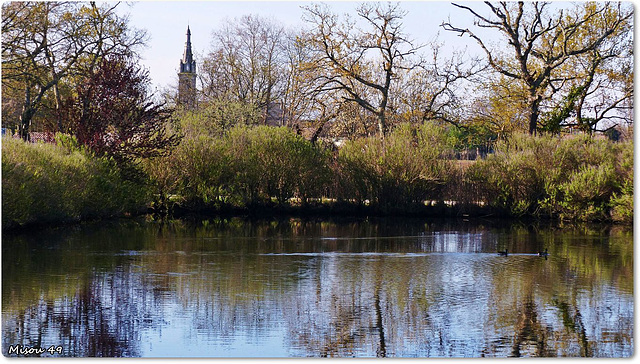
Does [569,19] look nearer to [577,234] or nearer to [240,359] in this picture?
[577,234]

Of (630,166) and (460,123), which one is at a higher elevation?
(460,123)

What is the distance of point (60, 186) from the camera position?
18.7 meters

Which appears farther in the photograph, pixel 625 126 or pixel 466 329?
pixel 625 126

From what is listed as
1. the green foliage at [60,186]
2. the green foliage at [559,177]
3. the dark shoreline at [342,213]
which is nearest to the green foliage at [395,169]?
the dark shoreline at [342,213]

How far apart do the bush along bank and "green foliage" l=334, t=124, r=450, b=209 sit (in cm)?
3

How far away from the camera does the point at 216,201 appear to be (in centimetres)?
2527

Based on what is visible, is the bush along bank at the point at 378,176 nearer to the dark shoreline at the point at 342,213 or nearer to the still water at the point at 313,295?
the dark shoreline at the point at 342,213

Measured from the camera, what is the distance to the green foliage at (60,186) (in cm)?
1647

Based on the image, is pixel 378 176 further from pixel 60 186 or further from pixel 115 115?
pixel 60 186

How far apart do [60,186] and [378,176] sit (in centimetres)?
1034

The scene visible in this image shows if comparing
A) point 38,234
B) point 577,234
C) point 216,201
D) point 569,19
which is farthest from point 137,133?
point 569,19

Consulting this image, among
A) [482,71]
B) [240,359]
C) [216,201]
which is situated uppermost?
[482,71]

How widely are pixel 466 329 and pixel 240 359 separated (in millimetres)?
2774

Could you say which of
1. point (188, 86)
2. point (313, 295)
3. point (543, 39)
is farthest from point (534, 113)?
point (188, 86)
